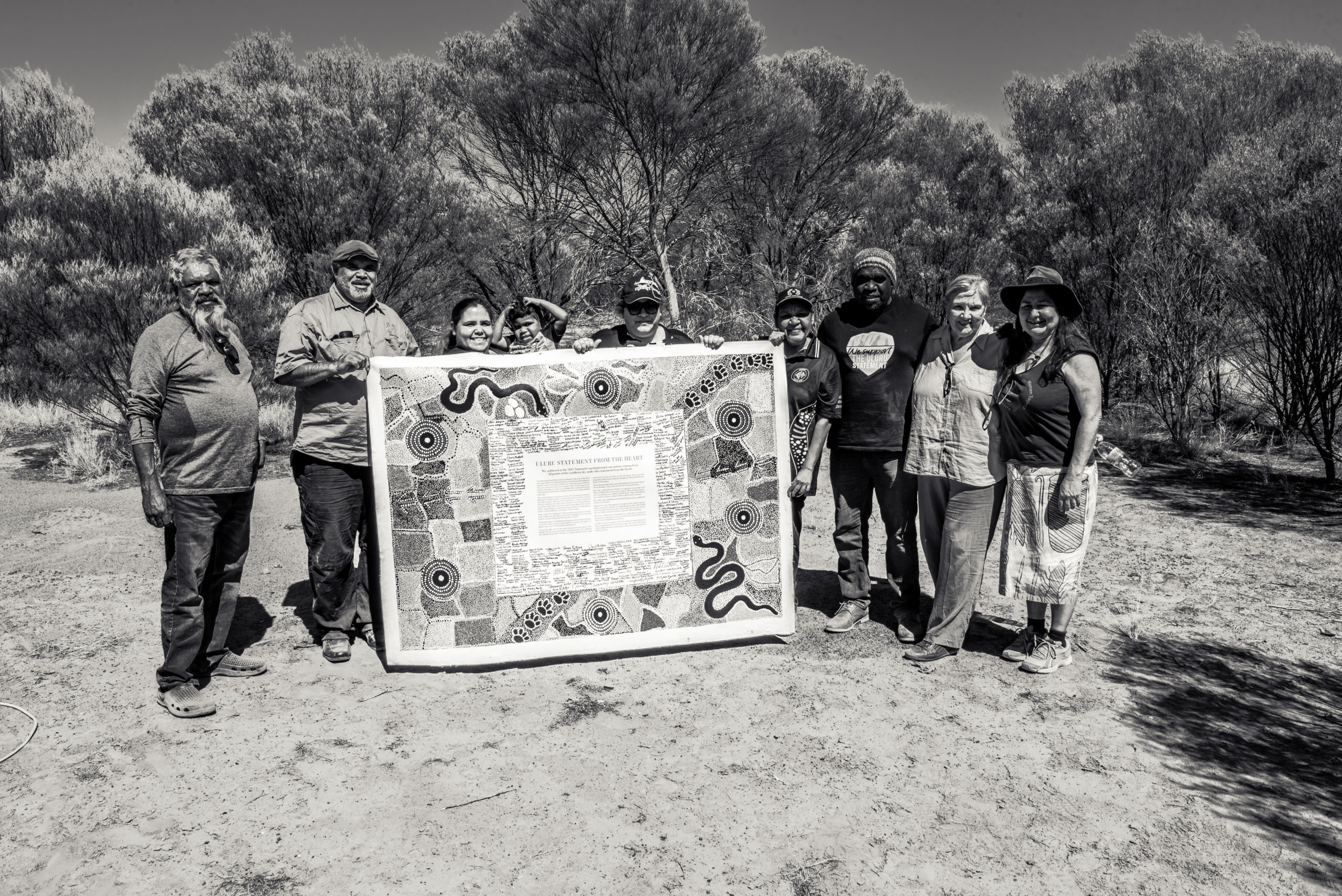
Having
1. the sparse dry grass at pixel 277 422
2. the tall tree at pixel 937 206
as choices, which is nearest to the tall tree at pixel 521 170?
the sparse dry grass at pixel 277 422

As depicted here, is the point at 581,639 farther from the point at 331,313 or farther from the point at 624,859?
the point at 331,313

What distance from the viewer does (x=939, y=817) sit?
279 centimetres

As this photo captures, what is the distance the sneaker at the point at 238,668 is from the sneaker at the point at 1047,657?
3742mm

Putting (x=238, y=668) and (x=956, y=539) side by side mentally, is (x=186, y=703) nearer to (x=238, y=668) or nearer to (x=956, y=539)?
(x=238, y=668)

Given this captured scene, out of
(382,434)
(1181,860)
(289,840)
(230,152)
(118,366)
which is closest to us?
Answer: (1181,860)

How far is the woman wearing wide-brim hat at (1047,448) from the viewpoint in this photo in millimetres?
3596

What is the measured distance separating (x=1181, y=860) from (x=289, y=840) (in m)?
2.84

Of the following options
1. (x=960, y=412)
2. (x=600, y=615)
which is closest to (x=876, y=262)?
(x=960, y=412)

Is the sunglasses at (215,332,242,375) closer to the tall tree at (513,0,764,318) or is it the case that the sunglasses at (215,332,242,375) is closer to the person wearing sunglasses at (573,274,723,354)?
the person wearing sunglasses at (573,274,723,354)

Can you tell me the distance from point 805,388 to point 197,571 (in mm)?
3023

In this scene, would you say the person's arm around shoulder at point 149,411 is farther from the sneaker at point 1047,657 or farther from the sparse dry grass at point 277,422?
the sparse dry grass at point 277,422

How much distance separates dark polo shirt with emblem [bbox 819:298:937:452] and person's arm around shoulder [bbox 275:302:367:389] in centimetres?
243

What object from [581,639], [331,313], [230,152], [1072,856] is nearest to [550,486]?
[581,639]

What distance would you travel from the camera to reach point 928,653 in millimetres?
4047
